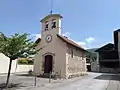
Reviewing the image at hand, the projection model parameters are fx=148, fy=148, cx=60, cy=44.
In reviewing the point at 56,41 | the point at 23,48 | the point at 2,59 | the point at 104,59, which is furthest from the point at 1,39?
the point at 104,59

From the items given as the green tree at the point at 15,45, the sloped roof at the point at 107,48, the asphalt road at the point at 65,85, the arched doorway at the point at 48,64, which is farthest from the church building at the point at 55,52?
the sloped roof at the point at 107,48

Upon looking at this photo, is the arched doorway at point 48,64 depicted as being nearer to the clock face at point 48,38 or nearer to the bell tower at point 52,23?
the clock face at point 48,38

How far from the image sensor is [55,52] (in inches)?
759

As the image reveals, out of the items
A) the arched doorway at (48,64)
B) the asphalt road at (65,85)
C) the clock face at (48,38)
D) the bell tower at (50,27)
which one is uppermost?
the bell tower at (50,27)

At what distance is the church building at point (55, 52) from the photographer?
60.6 ft

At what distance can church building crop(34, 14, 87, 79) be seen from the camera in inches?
728

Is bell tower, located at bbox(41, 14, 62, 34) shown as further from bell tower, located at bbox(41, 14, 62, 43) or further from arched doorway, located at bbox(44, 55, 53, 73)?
arched doorway, located at bbox(44, 55, 53, 73)

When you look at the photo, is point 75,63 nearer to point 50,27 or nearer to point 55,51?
point 55,51

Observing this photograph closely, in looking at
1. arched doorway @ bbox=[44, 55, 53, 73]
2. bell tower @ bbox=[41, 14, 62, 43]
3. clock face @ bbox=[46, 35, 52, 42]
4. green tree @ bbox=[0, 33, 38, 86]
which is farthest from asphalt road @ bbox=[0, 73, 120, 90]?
bell tower @ bbox=[41, 14, 62, 43]

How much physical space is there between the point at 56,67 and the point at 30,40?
8082 mm

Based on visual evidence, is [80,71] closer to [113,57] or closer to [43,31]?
[43,31]

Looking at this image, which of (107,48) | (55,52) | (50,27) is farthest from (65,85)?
(107,48)

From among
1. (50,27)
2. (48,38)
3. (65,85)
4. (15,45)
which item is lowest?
(65,85)

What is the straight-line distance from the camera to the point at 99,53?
41719 millimetres
